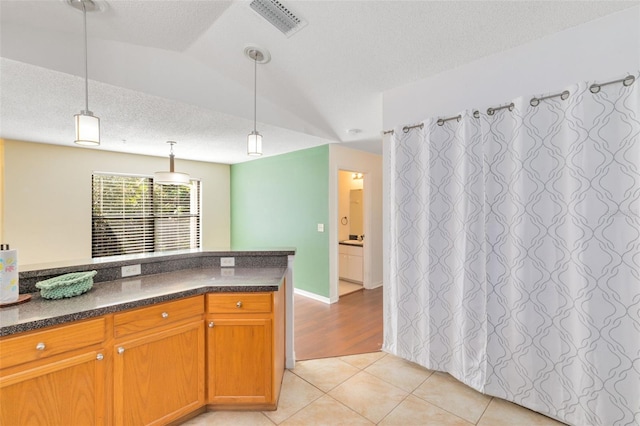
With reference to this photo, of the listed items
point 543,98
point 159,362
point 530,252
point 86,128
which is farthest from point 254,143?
point 530,252

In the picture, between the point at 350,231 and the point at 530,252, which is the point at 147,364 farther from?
the point at 350,231

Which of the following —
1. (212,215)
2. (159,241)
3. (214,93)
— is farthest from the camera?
(212,215)

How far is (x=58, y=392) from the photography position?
141 centimetres

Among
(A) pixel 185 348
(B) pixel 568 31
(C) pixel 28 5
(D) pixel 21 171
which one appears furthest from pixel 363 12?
(D) pixel 21 171

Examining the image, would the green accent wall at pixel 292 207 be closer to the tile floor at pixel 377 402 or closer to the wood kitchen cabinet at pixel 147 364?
the tile floor at pixel 377 402

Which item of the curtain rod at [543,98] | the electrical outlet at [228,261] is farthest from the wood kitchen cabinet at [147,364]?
the curtain rod at [543,98]

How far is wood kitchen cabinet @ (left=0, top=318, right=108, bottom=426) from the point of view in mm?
1289

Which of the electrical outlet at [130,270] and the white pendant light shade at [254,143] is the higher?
the white pendant light shade at [254,143]

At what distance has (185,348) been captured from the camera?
184 cm

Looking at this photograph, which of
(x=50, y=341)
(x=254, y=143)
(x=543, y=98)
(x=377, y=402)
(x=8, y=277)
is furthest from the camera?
(x=254, y=143)

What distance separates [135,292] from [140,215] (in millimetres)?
3792

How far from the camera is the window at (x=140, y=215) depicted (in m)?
4.57

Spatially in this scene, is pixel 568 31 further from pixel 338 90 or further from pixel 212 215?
pixel 212 215

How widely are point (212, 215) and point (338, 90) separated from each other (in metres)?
4.05
